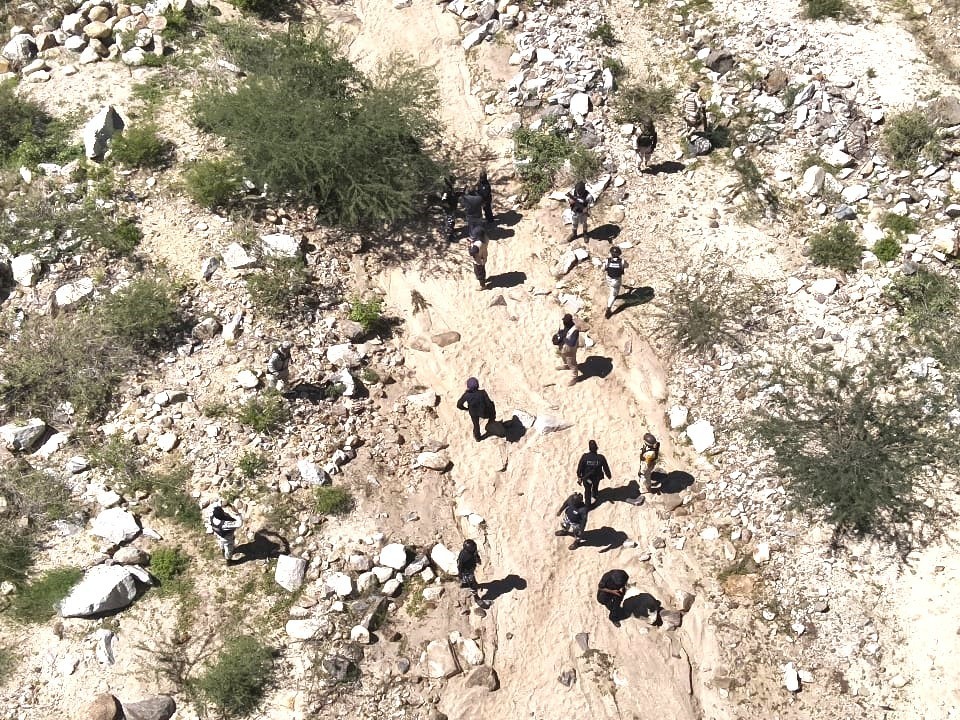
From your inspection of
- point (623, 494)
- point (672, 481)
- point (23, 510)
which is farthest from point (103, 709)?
point (672, 481)

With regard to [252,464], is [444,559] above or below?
below

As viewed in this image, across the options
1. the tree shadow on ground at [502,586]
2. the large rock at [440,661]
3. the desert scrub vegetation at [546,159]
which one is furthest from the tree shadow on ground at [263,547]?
the desert scrub vegetation at [546,159]

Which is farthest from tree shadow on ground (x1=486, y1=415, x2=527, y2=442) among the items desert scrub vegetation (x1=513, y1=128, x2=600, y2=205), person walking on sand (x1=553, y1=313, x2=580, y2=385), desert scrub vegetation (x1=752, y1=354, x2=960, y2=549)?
desert scrub vegetation (x1=513, y1=128, x2=600, y2=205)

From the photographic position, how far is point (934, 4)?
16797 mm

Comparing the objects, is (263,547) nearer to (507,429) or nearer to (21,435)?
(507,429)

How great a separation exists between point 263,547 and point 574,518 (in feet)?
16.3

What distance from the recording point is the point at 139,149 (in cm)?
1545

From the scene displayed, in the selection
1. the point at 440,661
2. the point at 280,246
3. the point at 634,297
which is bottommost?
the point at 440,661

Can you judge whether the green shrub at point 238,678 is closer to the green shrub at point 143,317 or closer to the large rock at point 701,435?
the green shrub at point 143,317

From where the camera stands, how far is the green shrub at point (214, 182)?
14750 mm

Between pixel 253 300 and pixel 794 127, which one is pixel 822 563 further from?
pixel 253 300

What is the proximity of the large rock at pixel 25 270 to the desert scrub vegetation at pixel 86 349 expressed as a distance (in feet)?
3.09

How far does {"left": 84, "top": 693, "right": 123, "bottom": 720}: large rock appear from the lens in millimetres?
9305

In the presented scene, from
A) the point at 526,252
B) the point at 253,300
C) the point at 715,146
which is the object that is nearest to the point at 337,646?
the point at 253,300
